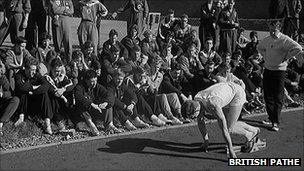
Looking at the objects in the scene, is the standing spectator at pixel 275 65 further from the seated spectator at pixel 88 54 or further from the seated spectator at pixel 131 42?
the seated spectator at pixel 88 54

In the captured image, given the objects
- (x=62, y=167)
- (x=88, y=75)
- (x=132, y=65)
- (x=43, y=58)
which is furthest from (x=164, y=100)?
(x=62, y=167)

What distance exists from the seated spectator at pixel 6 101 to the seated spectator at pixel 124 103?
1.66 metres

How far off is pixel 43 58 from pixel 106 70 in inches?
47.2

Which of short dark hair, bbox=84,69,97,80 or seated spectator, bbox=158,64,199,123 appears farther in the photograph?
seated spectator, bbox=158,64,199,123

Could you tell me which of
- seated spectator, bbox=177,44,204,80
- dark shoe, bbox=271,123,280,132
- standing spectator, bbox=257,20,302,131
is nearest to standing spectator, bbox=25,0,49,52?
seated spectator, bbox=177,44,204,80

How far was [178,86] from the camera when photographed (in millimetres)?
9445

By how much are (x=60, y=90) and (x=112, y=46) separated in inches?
72.6

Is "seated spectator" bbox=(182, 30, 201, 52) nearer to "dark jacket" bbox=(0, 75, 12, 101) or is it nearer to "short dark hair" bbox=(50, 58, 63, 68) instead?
"short dark hair" bbox=(50, 58, 63, 68)

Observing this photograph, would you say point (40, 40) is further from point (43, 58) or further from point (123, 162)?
point (123, 162)

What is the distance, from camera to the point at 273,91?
30.1 ft

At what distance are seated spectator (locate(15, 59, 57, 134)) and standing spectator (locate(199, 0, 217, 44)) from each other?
524 cm

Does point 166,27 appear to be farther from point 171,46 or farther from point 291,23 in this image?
point 291,23

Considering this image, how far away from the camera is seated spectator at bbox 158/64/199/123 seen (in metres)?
9.22

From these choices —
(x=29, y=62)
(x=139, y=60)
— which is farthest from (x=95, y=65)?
(x=29, y=62)
